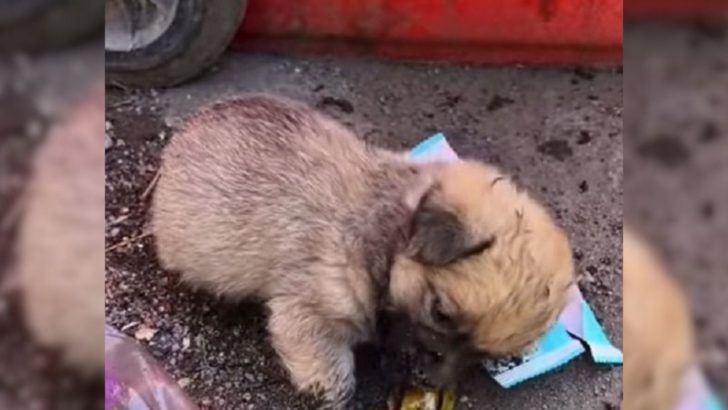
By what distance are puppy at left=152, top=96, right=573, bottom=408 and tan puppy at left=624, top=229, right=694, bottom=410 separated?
49 centimetres

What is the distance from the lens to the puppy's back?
1.47 m

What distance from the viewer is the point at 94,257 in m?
0.95

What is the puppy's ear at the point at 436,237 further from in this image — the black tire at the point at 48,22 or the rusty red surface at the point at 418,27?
the black tire at the point at 48,22

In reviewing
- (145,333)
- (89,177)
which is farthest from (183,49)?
(89,177)

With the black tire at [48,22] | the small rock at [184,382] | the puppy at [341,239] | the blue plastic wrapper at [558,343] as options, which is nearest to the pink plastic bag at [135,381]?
the small rock at [184,382]

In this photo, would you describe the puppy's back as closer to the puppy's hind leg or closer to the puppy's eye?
the puppy's hind leg

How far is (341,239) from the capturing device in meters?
1.44

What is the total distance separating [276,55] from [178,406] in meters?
0.40

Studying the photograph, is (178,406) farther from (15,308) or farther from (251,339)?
(15,308)

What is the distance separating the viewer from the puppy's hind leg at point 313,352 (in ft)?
4.75

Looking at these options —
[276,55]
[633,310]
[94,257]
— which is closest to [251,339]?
[276,55]

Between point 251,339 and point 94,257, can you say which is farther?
point 251,339

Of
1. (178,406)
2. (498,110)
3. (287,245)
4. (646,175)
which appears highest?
(646,175)

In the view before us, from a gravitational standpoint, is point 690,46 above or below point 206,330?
above
